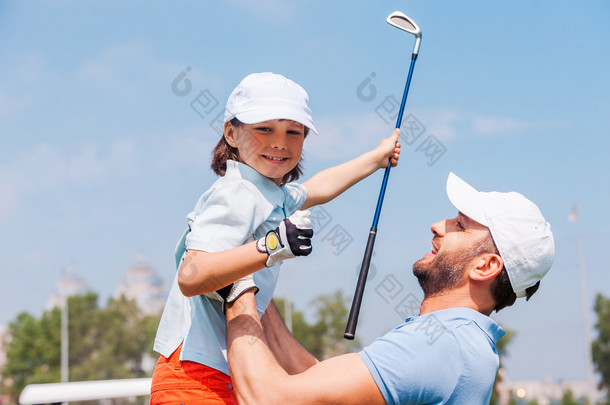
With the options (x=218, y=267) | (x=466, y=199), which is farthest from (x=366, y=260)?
(x=218, y=267)

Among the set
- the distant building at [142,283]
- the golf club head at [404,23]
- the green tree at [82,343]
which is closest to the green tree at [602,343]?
the green tree at [82,343]

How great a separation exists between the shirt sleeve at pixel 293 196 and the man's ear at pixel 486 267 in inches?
36.4

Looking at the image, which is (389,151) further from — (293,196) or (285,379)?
(285,379)

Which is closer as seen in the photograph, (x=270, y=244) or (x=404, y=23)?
(x=270, y=244)

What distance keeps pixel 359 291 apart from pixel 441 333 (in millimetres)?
580

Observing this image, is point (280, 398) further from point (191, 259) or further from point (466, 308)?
point (466, 308)

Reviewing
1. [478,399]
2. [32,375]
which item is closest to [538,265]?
[478,399]

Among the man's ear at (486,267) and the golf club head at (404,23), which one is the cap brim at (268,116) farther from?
the golf club head at (404,23)

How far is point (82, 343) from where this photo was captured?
5319 centimetres

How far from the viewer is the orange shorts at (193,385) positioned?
3100mm

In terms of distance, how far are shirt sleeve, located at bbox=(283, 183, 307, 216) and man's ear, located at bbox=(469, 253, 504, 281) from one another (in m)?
0.92

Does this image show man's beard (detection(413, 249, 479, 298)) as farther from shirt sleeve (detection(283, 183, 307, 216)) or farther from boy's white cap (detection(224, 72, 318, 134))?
boy's white cap (detection(224, 72, 318, 134))

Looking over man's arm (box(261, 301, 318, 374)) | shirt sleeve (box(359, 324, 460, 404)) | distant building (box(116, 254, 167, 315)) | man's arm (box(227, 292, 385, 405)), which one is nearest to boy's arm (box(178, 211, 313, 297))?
man's arm (box(227, 292, 385, 405))

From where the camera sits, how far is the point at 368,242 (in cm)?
377
